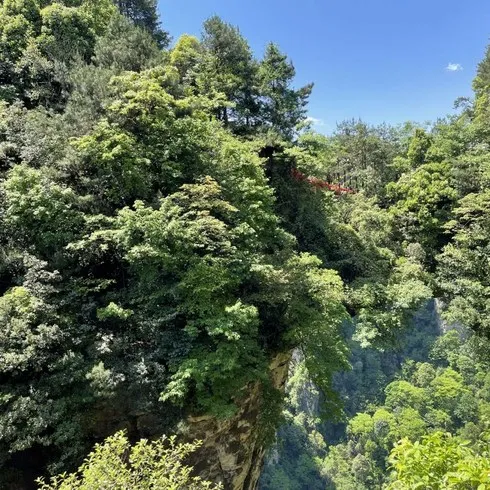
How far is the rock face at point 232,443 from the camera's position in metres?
8.26

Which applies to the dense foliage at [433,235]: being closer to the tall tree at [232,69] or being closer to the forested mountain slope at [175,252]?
the forested mountain slope at [175,252]

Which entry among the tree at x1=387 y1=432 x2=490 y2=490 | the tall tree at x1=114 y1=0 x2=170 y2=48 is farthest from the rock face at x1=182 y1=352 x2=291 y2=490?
the tall tree at x1=114 y1=0 x2=170 y2=48

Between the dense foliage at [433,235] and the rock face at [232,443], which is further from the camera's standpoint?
the rock face at [232,443]

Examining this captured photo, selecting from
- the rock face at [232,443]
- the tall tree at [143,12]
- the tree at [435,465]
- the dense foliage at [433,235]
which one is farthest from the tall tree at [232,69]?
the tree at [435,465]

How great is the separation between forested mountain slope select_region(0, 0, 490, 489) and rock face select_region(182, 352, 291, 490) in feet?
0.17

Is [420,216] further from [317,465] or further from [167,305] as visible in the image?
[317,465]

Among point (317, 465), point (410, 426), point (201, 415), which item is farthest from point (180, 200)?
point (317, 465)

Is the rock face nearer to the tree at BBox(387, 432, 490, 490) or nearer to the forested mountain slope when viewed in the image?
the forested mountain slope

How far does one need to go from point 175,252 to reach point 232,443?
496 cm

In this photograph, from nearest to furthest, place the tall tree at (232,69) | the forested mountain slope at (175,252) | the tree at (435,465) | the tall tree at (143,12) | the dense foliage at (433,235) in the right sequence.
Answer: the tree at (435,465) < the dense foliage at (433,235) < the forested mountain slope at (175,252) < the tall tree at (232,69) < the tall tree at (143,12)

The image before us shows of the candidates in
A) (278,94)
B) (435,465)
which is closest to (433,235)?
(278,94)

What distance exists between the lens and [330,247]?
1562 centimetres

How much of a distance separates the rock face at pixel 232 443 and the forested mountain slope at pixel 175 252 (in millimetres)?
52

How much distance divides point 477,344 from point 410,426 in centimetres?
2905
